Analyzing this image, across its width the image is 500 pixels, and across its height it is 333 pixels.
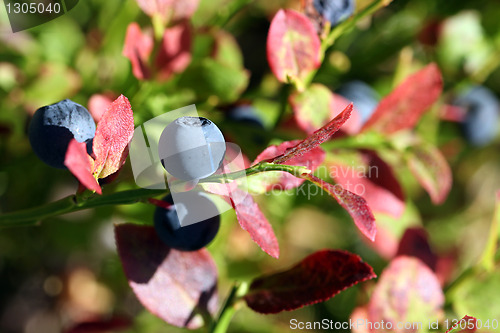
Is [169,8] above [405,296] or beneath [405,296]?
above

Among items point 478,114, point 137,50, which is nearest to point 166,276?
point 137,50

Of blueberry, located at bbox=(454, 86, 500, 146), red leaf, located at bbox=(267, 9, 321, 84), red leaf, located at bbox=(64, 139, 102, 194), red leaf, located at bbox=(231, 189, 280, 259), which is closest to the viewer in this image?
red leaf, located at bbox=(64, 139, 102, 194)

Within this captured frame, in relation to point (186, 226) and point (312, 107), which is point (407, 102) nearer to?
point (312, 107)

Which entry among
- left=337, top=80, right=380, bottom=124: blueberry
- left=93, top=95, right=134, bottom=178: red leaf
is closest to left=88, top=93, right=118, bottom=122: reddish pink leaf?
left=93, top=95, right=134, bottom=178: red leaf

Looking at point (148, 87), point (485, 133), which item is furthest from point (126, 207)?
point (485, 133)

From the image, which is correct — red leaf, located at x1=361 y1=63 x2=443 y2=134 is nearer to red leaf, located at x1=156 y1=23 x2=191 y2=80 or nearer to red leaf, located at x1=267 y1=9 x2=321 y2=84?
red leaf, located at x1=267 y1=9 x2=321 y2=84

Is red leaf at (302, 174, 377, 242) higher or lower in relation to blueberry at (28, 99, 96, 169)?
lower

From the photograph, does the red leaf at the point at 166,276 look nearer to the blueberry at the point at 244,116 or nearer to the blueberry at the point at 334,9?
the blueberry at the point at 244,116
